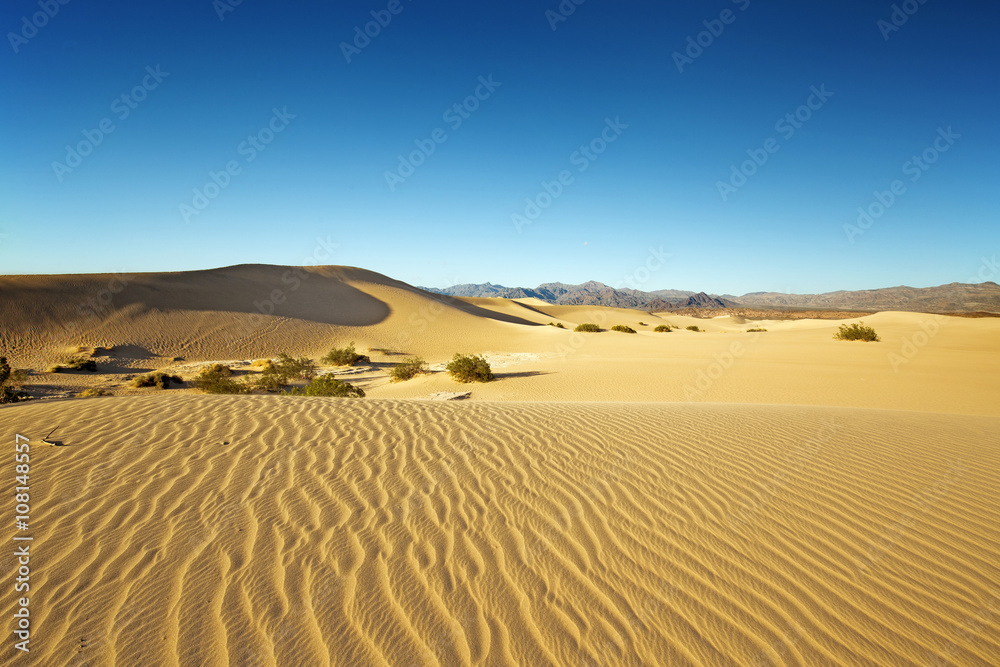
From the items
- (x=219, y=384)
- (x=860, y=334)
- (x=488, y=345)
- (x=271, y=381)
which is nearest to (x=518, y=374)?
(x=271, y=381)

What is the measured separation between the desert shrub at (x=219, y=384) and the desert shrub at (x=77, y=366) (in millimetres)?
5169

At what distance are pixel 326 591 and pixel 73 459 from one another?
3.65 meters

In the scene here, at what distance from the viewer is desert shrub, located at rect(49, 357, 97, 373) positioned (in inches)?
657

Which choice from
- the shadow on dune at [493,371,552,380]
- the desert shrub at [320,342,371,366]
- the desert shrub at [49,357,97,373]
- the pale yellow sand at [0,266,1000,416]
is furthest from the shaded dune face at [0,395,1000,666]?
the desert shrub at [49,357,97,373]

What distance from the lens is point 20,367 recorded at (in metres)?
17.5

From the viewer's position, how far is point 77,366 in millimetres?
17062

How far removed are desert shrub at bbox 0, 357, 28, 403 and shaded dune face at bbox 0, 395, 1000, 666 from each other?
Result: 6.15 metres

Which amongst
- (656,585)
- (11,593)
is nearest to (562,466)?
(656,585)

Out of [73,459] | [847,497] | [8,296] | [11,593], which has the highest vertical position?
[8,296]

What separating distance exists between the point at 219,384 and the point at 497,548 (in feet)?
37.2

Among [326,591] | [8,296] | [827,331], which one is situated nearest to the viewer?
[326,591]

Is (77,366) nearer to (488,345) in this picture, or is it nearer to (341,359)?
→ (341,359)

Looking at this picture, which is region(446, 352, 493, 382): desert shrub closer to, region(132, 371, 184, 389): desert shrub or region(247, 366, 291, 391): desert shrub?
region(247, 366, 291, 391): desert shrub

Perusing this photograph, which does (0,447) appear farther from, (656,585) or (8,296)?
(8,296)
